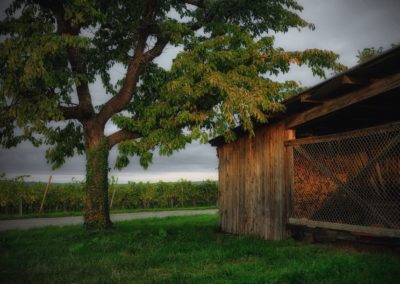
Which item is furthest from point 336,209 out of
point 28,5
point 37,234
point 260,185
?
point 28,5

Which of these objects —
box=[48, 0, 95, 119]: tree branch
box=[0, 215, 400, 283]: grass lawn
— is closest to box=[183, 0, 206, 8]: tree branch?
box=[48, 0, 95, 119]: tree branch

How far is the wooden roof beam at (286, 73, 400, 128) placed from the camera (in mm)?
6658

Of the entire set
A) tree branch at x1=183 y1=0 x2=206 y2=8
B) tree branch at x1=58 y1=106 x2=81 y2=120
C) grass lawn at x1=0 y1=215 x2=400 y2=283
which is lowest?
grass lawn at x1=0 y1=215 x2=400 y2=283

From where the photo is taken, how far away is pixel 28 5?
13305 millimetres

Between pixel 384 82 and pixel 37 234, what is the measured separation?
1210 centimetres

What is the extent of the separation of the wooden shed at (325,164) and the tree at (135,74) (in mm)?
1016

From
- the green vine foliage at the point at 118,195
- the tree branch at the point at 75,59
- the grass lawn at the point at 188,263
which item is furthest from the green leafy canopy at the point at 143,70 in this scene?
the green vine foliage at the point at 118,195

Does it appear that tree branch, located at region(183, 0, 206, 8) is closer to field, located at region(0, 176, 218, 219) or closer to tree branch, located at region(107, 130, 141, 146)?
tree branch, located at region(107, 130, 141, 146)

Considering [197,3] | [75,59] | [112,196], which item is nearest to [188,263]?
[75,59]

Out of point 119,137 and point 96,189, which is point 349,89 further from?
point 96,189

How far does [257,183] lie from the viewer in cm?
1158

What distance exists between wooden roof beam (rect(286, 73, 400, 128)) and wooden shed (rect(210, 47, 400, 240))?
0.06 feet

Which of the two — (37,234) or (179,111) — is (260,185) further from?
(37,234)

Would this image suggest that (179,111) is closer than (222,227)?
Yes
